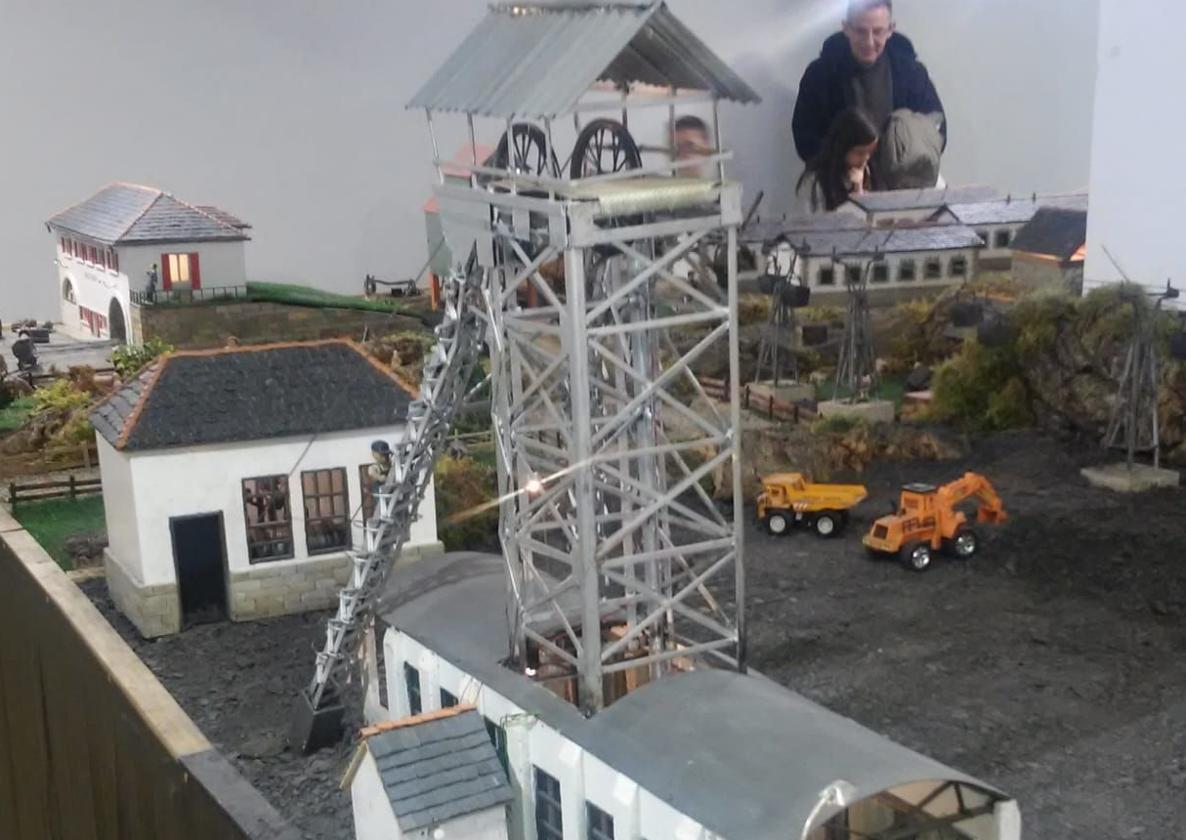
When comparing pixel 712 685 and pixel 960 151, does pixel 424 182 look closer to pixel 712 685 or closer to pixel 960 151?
pixel 960 151

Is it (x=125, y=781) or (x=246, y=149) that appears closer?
(x=125, y=781)

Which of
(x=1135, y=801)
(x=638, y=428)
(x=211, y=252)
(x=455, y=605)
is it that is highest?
(x=211, y=252)

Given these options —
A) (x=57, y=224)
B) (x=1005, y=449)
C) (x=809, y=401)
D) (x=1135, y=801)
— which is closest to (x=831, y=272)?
(x=809, y=401)

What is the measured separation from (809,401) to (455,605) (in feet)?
33.9

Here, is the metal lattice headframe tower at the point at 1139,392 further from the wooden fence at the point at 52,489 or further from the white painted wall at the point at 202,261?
the wooden fence at the point at 52,489

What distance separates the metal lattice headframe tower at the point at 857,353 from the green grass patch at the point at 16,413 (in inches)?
388

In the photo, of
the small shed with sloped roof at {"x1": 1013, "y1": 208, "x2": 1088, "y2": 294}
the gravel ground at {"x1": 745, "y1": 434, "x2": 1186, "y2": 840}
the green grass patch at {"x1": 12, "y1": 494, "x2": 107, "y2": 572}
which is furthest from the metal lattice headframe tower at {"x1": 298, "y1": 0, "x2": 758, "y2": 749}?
the small shed with sloped roof at {"x1": 1013, "y1": 208, "x2": 1088, "y2": 294}

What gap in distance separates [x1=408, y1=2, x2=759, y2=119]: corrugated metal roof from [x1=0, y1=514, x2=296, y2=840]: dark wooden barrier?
3563 millimetres

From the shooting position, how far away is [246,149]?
679 inches

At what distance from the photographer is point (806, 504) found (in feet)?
42.5

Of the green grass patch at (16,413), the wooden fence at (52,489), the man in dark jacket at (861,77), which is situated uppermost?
the man in dark jacket at (861,77)

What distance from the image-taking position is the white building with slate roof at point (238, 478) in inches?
420

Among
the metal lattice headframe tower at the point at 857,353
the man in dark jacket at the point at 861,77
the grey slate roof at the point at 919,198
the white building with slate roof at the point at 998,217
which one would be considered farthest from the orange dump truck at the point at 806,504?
the man in dark jacket at the point at 861,77

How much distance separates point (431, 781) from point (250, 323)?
1117 cm
